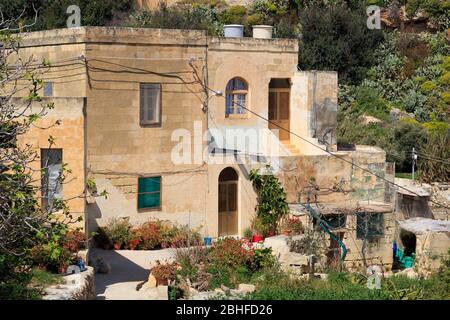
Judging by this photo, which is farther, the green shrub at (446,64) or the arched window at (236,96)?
the green shrub at (446,64)

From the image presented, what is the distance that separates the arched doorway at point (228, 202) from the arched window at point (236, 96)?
212 cm

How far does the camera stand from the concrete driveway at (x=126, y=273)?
18709 millimetres

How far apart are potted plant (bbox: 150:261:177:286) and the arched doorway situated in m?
6.54

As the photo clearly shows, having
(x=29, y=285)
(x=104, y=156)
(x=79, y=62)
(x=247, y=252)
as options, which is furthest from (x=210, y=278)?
(x=79, y=62)

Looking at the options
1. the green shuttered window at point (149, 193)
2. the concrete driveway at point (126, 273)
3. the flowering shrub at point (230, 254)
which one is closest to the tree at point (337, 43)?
the green shuttered window at point (149, 193)

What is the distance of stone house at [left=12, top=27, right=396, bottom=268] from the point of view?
24156 millimetres

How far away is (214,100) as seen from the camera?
26.4 metres

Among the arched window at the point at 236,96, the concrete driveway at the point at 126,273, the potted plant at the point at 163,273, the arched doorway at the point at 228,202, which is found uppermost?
the arched window at the point at 236,96

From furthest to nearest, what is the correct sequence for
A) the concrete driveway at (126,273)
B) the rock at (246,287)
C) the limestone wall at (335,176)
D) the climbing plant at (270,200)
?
1. the limestone wall at (335,176)
2. the climbing plant at (270,200)
3. the concrete driveway at (126,273)
4. the rock at (246,287)

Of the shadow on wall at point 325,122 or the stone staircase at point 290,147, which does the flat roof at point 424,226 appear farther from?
the stone staircase at point 290,147

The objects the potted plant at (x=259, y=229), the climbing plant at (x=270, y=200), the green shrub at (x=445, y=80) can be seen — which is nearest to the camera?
the potted plant at (x=259, y=229)

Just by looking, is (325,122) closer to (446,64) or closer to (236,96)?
(236,96)

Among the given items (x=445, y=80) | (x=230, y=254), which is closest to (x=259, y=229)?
(x=230, y=254)

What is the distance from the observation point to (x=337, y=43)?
144 ft
